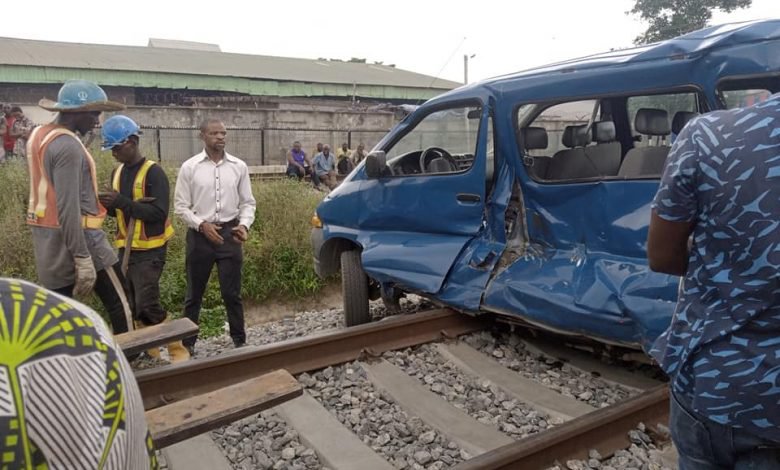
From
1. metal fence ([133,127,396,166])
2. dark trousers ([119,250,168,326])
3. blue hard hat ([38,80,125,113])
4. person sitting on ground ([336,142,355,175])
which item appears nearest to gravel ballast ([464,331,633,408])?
dark trousers ([119,250,168,326])

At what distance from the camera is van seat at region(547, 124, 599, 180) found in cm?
457

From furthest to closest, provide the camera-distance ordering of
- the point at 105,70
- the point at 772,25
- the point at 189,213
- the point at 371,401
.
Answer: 1. the point at 105,70
2. the point at 189,213
3. the point at 371,401
4. the point at 772,25

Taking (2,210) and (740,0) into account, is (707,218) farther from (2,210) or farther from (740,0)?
(740,0)

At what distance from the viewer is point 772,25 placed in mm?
3365

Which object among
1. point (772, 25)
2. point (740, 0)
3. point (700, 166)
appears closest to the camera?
point (700, 166)

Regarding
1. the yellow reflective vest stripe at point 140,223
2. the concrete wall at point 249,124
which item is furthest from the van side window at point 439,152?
the concrete wall at point 249,124

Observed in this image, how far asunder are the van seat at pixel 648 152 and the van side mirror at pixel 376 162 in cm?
194

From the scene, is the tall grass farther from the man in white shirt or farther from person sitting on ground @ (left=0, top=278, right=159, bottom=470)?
person sitting on ground @ (left=0, top=278, right=159, bottom=470)

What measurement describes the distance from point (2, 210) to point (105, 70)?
61.3 feet

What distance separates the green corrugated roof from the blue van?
2132 cm

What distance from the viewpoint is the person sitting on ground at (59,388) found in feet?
2.51

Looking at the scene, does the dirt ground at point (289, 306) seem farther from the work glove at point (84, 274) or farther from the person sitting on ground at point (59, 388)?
the person sitting on ground at point (59, 388)

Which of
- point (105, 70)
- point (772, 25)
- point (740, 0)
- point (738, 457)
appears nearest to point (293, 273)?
point (772, 25)

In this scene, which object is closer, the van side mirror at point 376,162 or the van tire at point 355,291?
the van side mirror at point 376,162
